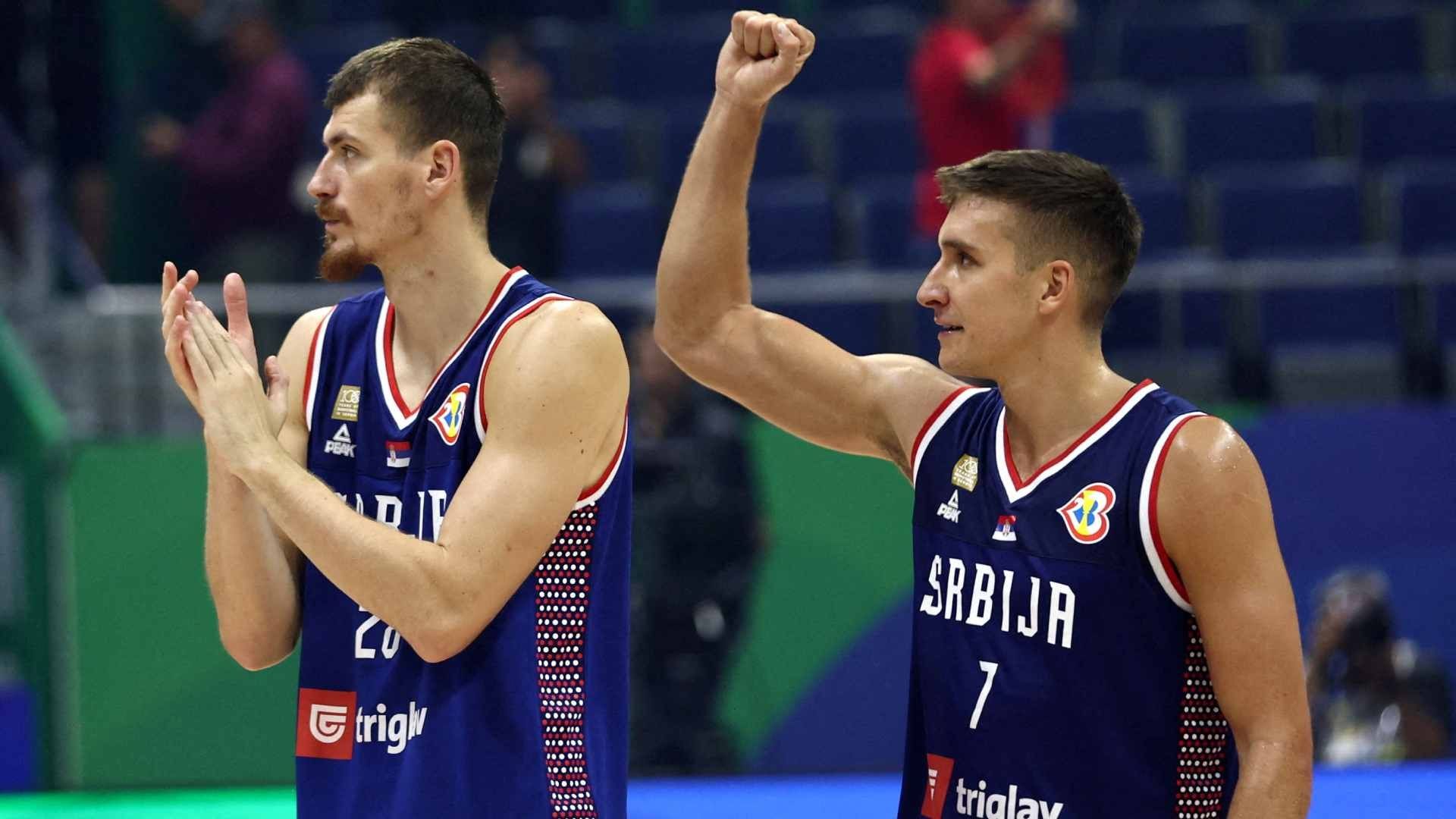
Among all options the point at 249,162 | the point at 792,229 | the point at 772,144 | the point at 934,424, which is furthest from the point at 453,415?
the point at 772,144

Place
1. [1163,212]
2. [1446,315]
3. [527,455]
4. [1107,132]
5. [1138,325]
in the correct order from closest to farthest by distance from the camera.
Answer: [527,455] < [1138,325] < [1446,315] < [1163,212] < [1107,132]

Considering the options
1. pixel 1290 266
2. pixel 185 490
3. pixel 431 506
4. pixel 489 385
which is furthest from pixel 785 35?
pixel 1290 266

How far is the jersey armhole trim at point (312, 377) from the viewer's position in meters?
3.28

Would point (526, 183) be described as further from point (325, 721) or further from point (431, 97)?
point (325, 721)

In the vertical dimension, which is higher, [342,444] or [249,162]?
[249,162]

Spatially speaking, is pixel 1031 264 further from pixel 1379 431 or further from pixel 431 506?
pixel 1379 431

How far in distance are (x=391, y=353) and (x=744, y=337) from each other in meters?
0.69

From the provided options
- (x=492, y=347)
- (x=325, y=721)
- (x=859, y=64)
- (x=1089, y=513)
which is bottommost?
(x=325, y=721)

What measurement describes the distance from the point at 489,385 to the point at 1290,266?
5244 millimetres

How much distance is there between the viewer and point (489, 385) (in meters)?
3.06

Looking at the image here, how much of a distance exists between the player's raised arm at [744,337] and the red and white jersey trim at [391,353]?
39 centimetres

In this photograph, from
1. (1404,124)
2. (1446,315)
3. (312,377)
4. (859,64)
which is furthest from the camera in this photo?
(859,64)

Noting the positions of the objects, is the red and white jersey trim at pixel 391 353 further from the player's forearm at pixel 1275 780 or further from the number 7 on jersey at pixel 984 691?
the player's forearm at pixel 1275 780

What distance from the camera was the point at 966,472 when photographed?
325 centimetres
